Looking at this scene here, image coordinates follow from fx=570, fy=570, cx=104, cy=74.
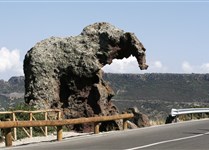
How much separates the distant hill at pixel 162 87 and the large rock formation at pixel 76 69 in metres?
84.9

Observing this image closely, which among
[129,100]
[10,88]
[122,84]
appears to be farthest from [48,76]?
[10,88]

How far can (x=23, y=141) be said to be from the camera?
23109mm

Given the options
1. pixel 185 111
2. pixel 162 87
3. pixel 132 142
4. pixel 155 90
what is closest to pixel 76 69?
pixel 185 111

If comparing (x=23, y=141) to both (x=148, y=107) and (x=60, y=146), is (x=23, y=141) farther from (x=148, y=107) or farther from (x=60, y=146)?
(x=148, y=107)

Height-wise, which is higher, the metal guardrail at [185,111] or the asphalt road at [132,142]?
the metal guardrail at [185,111]

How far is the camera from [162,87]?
133750 millimetres

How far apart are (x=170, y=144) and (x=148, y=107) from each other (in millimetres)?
88601

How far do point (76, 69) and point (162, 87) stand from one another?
103 metres

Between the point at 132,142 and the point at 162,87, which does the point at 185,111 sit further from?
the point at 162,87

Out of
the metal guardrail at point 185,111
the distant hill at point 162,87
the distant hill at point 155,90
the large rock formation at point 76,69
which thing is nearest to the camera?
the large rock formation at point 76,69

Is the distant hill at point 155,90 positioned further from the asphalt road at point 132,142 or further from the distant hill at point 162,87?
the asphalt road at point 132,142

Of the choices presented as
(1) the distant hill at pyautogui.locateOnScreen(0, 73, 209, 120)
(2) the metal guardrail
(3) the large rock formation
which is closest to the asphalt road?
(3) the large rock formation

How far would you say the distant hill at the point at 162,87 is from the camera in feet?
402

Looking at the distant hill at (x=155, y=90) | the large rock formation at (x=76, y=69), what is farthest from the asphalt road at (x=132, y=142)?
the distant hill at (x=155, y=90)
